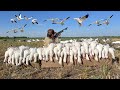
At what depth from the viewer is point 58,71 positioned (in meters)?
10.5

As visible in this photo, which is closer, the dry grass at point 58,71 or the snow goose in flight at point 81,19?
the snow goose in flight at point 81,19

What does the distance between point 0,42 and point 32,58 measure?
0.74 meters

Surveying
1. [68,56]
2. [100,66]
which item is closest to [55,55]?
[68,56]

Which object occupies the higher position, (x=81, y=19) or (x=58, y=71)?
(x=81, y=19)

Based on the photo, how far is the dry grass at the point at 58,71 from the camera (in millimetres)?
10352

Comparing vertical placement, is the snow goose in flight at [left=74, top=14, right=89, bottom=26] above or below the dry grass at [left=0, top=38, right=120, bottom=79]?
above

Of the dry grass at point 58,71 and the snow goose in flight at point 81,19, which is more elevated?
the snow goose in flight at point 81,19

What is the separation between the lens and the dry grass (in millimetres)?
10352

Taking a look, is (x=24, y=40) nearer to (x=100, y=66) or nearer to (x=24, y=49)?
(x=24, y=49)

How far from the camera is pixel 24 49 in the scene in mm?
10594

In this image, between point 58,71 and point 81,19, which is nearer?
point 81,19

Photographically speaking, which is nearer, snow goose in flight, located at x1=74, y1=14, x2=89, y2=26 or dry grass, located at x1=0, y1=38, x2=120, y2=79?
snow goose in flight, located at x1=74, y1=14, x2=89, y2=26
